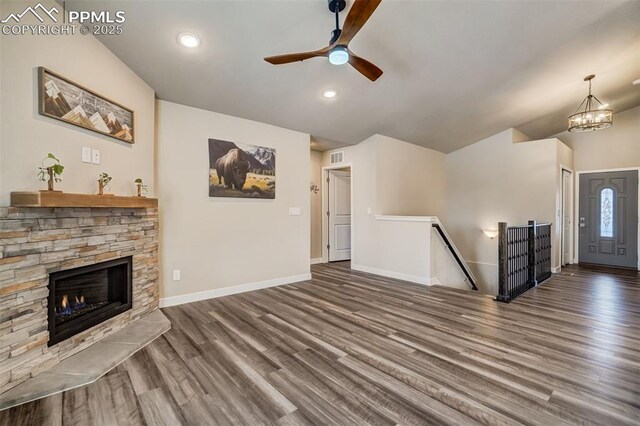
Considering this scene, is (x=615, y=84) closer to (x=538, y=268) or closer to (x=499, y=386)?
(x=538, y=268)

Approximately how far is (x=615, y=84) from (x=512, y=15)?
372cm

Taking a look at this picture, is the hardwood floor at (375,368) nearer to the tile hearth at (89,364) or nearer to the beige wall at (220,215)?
the tile hearth at (89,364)

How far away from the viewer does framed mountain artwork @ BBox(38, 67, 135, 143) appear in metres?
2.16

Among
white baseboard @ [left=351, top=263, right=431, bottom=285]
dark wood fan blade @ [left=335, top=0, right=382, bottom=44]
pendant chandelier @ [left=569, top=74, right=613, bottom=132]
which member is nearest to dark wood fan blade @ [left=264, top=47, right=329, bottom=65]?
dark wood fan blade @ [left=335, top=0, right=382, bottom=44]

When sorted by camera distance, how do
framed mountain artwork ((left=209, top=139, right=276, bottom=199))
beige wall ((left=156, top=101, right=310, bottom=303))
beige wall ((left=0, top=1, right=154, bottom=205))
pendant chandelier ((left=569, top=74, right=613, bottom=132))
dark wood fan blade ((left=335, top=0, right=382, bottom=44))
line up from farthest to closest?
pendant chandelier ((left=569, top=74, right=613, bottom=132)) < framed mountain artwork ((left=209, top=139, right=276, bottom=199)) < beige wall ((left=156, top=101, right=310, bottom=303)) < beige wall ((left=0, top=1, right=154, bottom=205)) < dark wood fan blade ((left=335, top=0, right=382, bottom=44))

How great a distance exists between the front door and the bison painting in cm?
762

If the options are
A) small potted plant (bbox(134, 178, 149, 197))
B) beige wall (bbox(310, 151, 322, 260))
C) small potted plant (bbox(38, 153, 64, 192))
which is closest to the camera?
small potted plant (bbox(38, 153, 64, 192))

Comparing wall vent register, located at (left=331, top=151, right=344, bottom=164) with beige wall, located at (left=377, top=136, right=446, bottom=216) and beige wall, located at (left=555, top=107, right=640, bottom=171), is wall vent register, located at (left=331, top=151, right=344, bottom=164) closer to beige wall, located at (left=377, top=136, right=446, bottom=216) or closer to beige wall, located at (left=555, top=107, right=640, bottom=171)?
beige wall, located at (left=377, top=136, right=446, bottom=216)

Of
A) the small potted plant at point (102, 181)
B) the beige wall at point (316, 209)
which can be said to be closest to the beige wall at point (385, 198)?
the beige wall at point (316, 209)

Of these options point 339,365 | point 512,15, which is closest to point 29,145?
point 339,365

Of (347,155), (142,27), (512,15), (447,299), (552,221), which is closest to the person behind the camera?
(142,27)

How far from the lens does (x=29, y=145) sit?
2.07 m

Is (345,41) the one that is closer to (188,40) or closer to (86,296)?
(188,40)

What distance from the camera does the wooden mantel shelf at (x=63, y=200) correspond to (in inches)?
76.0
